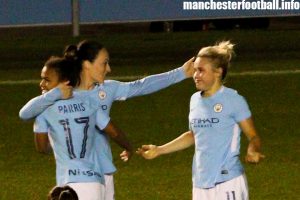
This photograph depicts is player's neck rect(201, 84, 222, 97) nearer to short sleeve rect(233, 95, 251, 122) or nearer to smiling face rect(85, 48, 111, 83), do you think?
short sleeve rect(233, 95, 251, 122)

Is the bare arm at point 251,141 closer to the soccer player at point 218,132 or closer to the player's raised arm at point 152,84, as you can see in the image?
the soccer player at point 218,132

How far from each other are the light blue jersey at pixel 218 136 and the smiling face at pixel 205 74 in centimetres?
9

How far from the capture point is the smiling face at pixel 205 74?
23.7 feet

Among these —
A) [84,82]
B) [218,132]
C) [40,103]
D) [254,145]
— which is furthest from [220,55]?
[40,103]

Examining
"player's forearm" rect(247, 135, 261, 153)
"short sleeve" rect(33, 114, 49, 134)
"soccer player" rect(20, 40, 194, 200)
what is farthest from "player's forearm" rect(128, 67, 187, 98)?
"short sleeve" rect(33, 114, 49, 134)

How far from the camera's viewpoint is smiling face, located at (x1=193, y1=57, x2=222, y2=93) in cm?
723

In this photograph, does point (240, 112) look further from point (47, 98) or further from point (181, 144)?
point (47, 98)

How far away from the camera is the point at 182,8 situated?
98.4ft

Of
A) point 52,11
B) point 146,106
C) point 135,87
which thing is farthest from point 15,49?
point 135,87

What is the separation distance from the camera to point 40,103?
271 inches

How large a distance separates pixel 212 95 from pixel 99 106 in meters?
0.72

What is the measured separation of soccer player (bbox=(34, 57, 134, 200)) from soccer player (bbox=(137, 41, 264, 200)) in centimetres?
68

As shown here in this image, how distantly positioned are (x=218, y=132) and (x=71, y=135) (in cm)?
93

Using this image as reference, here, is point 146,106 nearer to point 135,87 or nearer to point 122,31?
point 135,87
